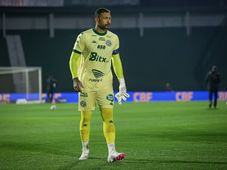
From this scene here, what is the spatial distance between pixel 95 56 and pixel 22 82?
36748 millimetres

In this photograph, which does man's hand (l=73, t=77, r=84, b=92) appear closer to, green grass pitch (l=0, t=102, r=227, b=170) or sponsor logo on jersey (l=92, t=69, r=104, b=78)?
sponsor logo on jersey (l=92, t=69, r=104, b=78)

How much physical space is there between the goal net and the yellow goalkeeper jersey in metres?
33.4

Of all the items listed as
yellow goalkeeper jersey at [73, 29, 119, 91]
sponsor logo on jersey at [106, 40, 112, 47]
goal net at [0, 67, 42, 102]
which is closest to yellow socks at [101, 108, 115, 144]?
yellow goalkeeper jersey at [73, 29, 119, 91]

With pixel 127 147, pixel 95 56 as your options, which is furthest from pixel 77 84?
pixel 127 147

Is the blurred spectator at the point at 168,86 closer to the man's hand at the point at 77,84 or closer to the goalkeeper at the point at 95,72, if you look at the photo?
the goalkeeper at the point at 95,72

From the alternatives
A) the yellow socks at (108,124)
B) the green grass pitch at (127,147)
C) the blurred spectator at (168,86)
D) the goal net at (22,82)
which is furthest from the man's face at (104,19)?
the blurred spectator at (168,86)

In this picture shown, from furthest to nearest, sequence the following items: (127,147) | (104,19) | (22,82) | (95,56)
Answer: (22,82) → (127,147) → (95,56) → (104,19)

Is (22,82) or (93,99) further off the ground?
(93,99)

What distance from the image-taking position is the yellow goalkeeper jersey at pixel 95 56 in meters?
9.60

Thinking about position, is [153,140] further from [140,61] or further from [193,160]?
[140,61]

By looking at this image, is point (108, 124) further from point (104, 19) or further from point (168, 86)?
point (168, 86)

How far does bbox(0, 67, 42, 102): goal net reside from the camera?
43.4 m

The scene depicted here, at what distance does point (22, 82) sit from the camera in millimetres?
45750

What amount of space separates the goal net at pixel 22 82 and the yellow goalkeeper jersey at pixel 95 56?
33.4 m
